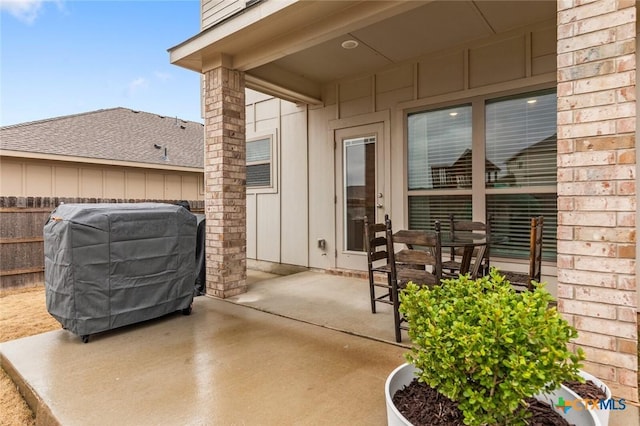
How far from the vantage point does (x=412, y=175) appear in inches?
187

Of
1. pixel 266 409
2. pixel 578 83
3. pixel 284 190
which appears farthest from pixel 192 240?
pixel 578 83

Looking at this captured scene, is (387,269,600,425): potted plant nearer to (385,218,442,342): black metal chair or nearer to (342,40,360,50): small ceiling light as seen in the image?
(385,218,442,342): black metal chair

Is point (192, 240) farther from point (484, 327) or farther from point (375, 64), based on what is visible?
point (375, 64)

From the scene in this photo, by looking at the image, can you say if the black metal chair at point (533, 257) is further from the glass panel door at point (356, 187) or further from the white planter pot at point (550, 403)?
the glass panel door at point (356, 187)

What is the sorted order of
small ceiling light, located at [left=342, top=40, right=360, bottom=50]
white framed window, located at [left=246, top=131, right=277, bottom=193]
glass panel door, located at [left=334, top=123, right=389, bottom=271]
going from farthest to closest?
1. white framed window, located at [left=246, top=131, right=277, bottom=193]
2. glass panel door, located at [left=334, top=123, right=389, bottom=271]
3. small ceiling light, located at [left=342, top=40, right=360, bottom=50]

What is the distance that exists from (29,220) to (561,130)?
705 cm

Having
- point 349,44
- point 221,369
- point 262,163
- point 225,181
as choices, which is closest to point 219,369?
point 221,369

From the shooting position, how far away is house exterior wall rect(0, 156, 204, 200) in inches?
270

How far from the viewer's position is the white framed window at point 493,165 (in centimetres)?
381

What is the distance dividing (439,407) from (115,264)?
111 inches

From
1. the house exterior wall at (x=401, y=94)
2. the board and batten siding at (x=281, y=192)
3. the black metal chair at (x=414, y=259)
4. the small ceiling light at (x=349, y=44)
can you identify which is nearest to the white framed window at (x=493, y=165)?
the house exterior wall at (x=401, y=94)

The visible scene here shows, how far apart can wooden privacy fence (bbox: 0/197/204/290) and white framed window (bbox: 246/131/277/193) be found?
3394 millimetres

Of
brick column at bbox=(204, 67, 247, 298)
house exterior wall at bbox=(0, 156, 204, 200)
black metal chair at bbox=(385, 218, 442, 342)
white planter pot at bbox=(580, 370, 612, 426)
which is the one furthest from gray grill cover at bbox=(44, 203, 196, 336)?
house exterior wall at bbox=(0, 156, 204, 200)

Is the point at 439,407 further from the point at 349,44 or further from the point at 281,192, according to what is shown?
the point at 281,192
